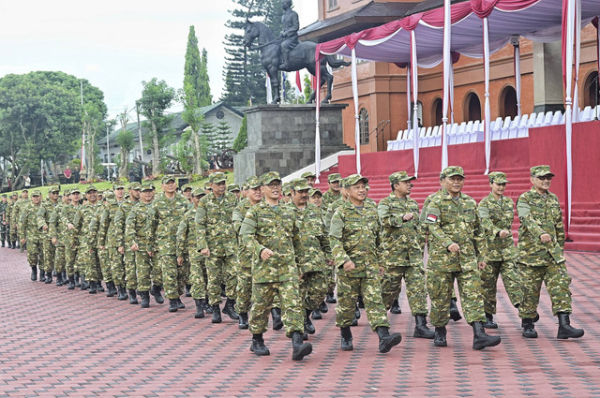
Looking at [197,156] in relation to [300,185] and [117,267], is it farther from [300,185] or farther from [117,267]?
[300,185]

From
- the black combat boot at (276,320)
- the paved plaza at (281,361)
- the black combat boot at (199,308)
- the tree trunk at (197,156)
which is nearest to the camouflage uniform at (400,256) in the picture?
the paved plaza at (281,361)

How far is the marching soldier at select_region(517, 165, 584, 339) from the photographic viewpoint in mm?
9477

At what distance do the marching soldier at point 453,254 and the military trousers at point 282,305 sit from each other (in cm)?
147

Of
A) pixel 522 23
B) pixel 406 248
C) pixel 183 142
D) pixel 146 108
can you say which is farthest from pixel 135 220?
pixel 146 108

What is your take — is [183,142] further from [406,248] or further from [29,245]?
[406,248]

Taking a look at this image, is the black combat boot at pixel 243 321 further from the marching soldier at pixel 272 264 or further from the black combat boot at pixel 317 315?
→ the marching soldier at pixel 272 264

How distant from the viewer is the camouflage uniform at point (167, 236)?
13375 millimetres

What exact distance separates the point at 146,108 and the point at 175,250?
39.6m

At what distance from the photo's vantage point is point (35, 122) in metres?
69.6

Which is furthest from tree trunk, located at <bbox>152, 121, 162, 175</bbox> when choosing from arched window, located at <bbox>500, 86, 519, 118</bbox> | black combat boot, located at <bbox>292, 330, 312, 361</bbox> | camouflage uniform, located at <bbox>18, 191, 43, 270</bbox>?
black combat boot, located at <bbox>292, 330, 312, 361</bbox>

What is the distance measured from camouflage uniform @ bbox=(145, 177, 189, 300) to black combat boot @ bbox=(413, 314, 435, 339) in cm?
465

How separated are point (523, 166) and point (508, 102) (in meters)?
13.3

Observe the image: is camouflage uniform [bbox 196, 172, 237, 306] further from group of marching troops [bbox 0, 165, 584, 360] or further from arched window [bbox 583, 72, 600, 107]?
arched window [bbox 583, 72, 600, 107]

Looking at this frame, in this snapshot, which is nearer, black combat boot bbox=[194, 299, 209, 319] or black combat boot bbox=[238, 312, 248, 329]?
black combat boot bbox=[238, 312, 248, 329]
